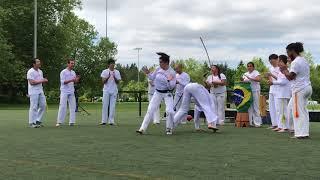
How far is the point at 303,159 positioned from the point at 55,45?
171 ft

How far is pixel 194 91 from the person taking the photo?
1351 cm

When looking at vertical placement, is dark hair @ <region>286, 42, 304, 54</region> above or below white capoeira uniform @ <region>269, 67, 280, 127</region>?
above

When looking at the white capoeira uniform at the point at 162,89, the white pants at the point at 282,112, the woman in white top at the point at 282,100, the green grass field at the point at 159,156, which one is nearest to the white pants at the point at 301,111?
the green grass field at the point at 159,156

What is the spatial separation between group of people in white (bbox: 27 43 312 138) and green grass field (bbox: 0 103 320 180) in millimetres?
686

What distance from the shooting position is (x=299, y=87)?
1192cm

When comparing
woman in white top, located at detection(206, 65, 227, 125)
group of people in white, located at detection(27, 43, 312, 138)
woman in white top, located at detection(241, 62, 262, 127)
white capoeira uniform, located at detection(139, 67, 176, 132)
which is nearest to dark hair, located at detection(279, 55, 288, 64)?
group of people in white, located at detection(27, 43, 312, 138)

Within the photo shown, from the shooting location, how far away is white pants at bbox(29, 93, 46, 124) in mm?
15969

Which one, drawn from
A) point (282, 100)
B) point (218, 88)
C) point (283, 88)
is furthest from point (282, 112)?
point (218, 88)

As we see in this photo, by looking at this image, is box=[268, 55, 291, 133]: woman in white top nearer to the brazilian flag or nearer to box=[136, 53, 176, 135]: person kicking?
the brazilian flag

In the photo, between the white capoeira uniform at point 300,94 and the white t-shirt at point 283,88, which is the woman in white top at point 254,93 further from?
the white capoeira uniform at point 300,94

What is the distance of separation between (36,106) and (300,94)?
7903 millimetres

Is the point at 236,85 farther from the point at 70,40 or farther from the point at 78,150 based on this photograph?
the point at 70,40

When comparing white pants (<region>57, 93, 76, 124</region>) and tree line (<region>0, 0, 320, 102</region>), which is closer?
white pants (<region>57, 93, 76, 124</region>)

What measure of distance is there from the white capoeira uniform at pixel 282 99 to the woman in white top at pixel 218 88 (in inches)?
103
